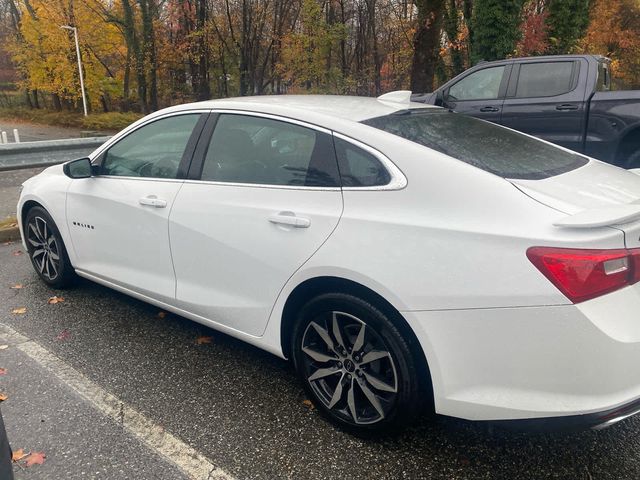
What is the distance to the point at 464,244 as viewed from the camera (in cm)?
202

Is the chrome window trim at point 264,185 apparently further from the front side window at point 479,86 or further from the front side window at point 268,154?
the front side window at point 479,86

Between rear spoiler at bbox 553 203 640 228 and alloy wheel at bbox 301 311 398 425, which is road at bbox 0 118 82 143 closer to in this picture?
alloy wheel at bbox 301 311 398 425

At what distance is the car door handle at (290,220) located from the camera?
97.0 inches

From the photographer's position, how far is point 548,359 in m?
1.91

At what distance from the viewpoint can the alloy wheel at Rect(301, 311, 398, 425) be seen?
2.37 m

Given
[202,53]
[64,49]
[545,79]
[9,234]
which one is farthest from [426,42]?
[64,49]

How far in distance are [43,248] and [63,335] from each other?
1.08 meters

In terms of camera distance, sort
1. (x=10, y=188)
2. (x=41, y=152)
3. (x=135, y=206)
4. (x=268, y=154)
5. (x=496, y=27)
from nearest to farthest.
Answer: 1. (x=268, y=154)
2. (x=135, y=206)
3. (x=10, y=188)
4. (x=41, y=152)
5. (x=496, y=27)

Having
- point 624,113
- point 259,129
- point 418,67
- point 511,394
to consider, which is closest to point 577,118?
point 624,113

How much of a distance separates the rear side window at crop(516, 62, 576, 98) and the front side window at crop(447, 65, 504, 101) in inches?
12.6

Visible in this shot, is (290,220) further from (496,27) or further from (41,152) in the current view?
(496,27)

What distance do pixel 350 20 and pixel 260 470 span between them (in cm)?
3217

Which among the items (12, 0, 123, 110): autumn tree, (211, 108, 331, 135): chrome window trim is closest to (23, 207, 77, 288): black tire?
(211, 108, 331, 135): chrome window trim

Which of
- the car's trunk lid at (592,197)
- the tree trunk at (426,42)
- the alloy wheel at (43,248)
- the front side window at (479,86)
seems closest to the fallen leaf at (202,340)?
Result: the alloy wheel at (43,248)
